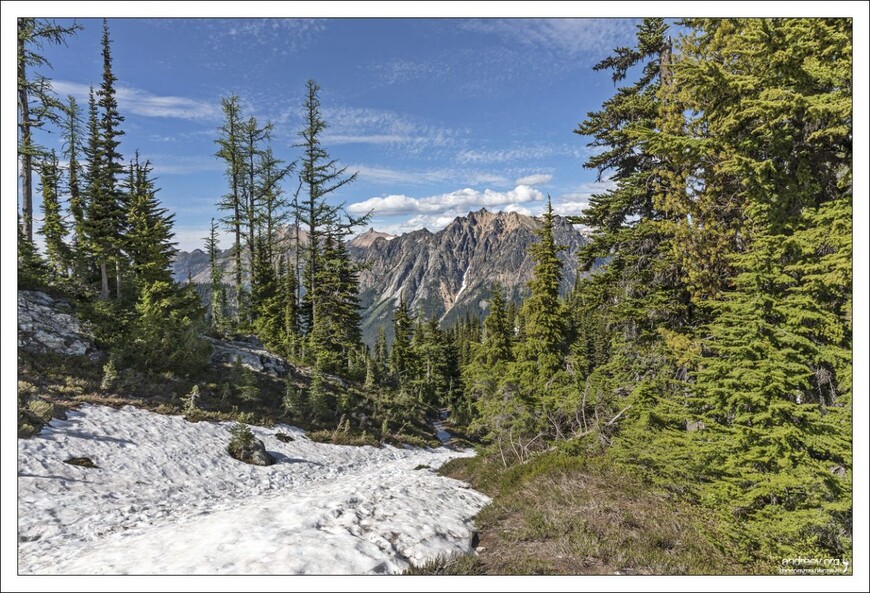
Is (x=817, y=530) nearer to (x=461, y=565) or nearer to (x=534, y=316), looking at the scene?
(x=461, y=565)

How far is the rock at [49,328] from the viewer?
44.3 feet

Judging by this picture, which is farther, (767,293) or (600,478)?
(600,478)

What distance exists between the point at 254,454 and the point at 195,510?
14.7 ft

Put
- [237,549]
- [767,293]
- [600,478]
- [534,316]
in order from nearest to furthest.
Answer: [237,549]
[767,293]
[600,478]
[534,316]

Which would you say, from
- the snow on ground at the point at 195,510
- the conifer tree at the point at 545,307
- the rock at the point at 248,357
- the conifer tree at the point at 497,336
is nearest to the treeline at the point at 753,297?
the snow on ground at the point at 195,510

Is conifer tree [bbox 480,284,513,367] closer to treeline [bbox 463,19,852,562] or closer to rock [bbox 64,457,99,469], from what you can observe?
treeline [bbox 463,19,852,562]

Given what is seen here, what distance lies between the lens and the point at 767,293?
6980 mm

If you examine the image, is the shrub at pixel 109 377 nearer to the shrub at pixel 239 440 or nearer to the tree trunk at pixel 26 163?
the shrub at pixel 239 440

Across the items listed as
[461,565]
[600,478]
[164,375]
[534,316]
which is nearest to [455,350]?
[534,316]

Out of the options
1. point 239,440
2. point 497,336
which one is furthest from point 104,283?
point 497,336

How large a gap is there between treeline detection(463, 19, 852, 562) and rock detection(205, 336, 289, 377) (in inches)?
662

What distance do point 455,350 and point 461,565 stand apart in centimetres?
4652

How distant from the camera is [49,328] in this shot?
1417 centimetres

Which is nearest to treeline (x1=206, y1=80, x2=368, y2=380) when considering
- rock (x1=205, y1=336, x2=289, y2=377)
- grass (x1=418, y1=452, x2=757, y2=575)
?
rock (x1=205, y1=336, x2=289, y2=377)
